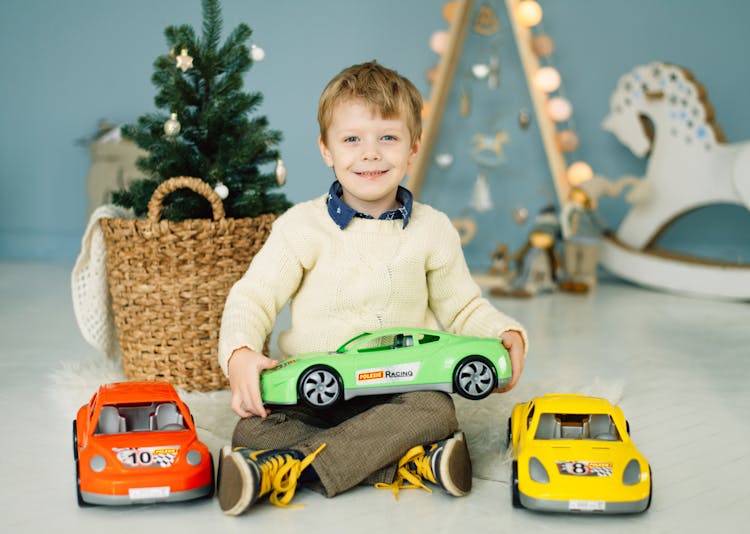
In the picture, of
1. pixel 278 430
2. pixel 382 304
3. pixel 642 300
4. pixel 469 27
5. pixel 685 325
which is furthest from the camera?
pixel 469 27

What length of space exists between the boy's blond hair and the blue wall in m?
2.07

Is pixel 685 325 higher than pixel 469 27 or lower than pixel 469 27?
lower

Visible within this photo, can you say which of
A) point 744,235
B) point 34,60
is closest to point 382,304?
point 744,235

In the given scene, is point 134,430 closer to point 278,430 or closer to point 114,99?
point 278,430

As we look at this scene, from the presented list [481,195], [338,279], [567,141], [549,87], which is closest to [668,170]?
[567,141]

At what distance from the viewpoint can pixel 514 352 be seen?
1.32 metres

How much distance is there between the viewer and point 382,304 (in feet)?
4.50

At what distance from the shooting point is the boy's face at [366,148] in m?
1.33

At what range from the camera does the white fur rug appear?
4.44ft

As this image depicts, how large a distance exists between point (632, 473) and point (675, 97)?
7.37ft

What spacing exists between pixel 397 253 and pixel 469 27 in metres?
2.11

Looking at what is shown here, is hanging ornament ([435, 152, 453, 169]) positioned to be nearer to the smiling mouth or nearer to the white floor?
the white floor

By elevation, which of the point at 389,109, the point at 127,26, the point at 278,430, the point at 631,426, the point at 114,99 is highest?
the point at 127,26

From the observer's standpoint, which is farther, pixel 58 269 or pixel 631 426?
pixel 58 269
